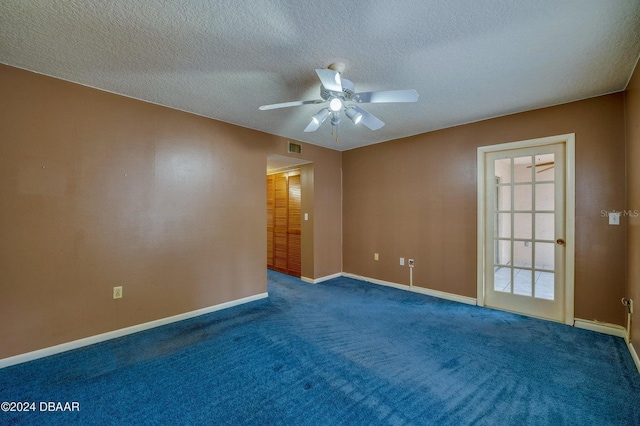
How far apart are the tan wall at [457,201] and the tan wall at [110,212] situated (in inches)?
77.1

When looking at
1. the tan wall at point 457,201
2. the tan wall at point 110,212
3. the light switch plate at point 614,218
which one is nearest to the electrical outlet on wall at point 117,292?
the tan wall at point 110,212

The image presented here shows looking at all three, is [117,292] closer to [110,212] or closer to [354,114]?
[110,212]

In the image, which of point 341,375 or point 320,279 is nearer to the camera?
point 341,375

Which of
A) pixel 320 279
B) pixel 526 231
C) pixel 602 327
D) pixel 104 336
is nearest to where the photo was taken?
pixel 104 336

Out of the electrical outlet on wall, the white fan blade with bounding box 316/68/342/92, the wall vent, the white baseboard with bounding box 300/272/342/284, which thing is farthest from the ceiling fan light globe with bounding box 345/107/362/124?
the white baseboard with bounding box 300/272/342/284

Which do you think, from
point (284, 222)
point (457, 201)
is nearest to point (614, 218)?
point (457, 201)

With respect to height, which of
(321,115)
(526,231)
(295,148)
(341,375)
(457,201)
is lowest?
(341,375)

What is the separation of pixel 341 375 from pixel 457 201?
2765mm

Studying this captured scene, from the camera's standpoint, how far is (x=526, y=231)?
3.22m

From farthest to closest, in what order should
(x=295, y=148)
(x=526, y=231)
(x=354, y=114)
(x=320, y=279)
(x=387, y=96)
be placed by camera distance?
(x=320, y=279) → (x=295, y=148) → (x=526, y=231) → (x=354, y=114) → (x=387, y=96)

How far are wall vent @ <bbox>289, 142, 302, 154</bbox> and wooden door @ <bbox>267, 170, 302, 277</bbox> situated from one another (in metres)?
0.62

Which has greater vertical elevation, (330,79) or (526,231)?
(330,79)

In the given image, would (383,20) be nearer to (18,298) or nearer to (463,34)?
(463,34)

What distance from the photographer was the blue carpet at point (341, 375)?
167 cm
